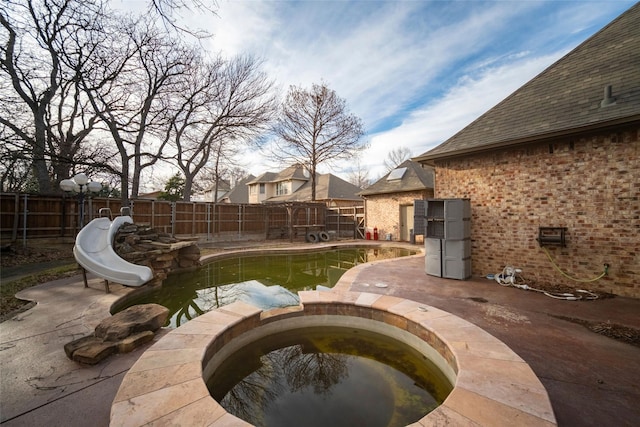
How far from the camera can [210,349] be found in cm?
271

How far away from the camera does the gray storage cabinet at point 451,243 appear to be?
18.9 ft

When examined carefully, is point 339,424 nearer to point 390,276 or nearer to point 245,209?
point 390,276

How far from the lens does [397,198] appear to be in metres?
14.0

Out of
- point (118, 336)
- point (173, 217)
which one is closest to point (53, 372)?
point (118, 336)

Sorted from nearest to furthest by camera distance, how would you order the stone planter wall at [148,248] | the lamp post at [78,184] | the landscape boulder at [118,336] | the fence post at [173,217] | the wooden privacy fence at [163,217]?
1. the landscape boulder at [118,336]
2. the stone planter wall at [148,248]
3. the lamp post at [78,184]
4. the wooden privacy fence at [163,217]
5. the fence post at [173,217]

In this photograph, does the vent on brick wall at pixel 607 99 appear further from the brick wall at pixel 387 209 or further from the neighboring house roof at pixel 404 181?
the brick wall at pixel 387 209

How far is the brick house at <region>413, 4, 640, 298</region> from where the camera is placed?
4.43 metres

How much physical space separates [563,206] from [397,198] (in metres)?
9.02

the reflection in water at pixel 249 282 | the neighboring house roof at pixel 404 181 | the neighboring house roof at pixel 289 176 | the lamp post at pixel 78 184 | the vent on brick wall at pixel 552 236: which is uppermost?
the neighboring house roof at pixel 289 176

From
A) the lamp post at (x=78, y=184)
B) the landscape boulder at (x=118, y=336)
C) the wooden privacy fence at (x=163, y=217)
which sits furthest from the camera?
the wooden privacy fence at (x=163, y=217)

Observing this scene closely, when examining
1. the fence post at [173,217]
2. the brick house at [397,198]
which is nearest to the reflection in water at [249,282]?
the brick house at [397,198]

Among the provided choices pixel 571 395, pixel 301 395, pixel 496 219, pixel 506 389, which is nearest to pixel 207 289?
pixel 301 395

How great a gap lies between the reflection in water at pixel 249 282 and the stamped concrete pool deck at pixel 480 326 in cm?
103

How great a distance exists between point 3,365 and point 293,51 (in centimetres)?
763
